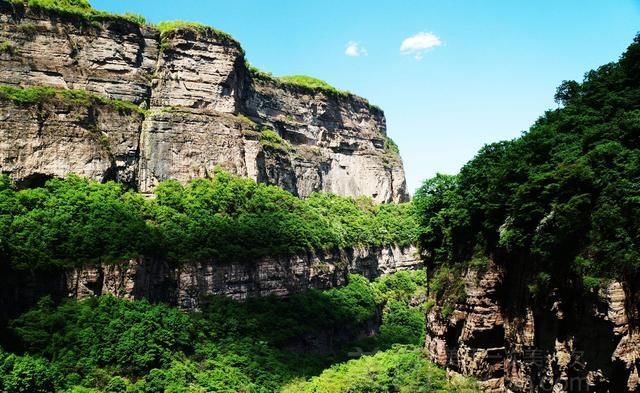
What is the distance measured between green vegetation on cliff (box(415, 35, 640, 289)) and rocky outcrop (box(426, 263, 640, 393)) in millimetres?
967

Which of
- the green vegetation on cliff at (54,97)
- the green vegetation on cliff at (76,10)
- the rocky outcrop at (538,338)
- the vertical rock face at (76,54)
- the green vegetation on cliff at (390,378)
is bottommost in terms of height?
the green vegetation on cliff at (390,378)

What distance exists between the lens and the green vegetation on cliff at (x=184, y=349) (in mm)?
33938

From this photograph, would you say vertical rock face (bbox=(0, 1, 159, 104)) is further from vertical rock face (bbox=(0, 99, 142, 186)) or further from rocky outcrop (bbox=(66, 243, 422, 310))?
rocky outcrop (bbox=(66, 243, 422, 310))

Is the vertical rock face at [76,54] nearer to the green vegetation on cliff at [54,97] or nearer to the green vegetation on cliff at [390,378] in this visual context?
the green vegetation on cliff at [54,97]

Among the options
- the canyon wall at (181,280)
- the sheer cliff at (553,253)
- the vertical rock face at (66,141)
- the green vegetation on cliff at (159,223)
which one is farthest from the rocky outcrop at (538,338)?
the vertical rock face at (66,141)

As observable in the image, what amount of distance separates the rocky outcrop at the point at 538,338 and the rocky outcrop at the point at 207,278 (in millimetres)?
10076

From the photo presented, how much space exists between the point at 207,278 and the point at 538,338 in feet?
112

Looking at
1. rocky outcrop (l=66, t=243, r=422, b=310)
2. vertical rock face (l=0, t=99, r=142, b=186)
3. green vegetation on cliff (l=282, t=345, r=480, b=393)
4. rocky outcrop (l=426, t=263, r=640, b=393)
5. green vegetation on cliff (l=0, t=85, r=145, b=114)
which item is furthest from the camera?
green vegetation on cliff (l=0, t=85, r=145, b=114)

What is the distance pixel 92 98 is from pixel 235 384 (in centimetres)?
3094

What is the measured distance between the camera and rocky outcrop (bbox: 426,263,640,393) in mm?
17578

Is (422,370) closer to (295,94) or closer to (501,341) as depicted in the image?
(501,341)

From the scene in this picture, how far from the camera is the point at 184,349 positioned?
4334 cm

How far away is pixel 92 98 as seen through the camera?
2170 inches

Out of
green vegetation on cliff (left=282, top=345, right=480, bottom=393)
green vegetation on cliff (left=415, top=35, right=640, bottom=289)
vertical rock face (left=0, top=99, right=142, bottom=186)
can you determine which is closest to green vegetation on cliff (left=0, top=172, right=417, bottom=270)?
vertical rock face (left=0, top=99, right=142, bottom=186)
